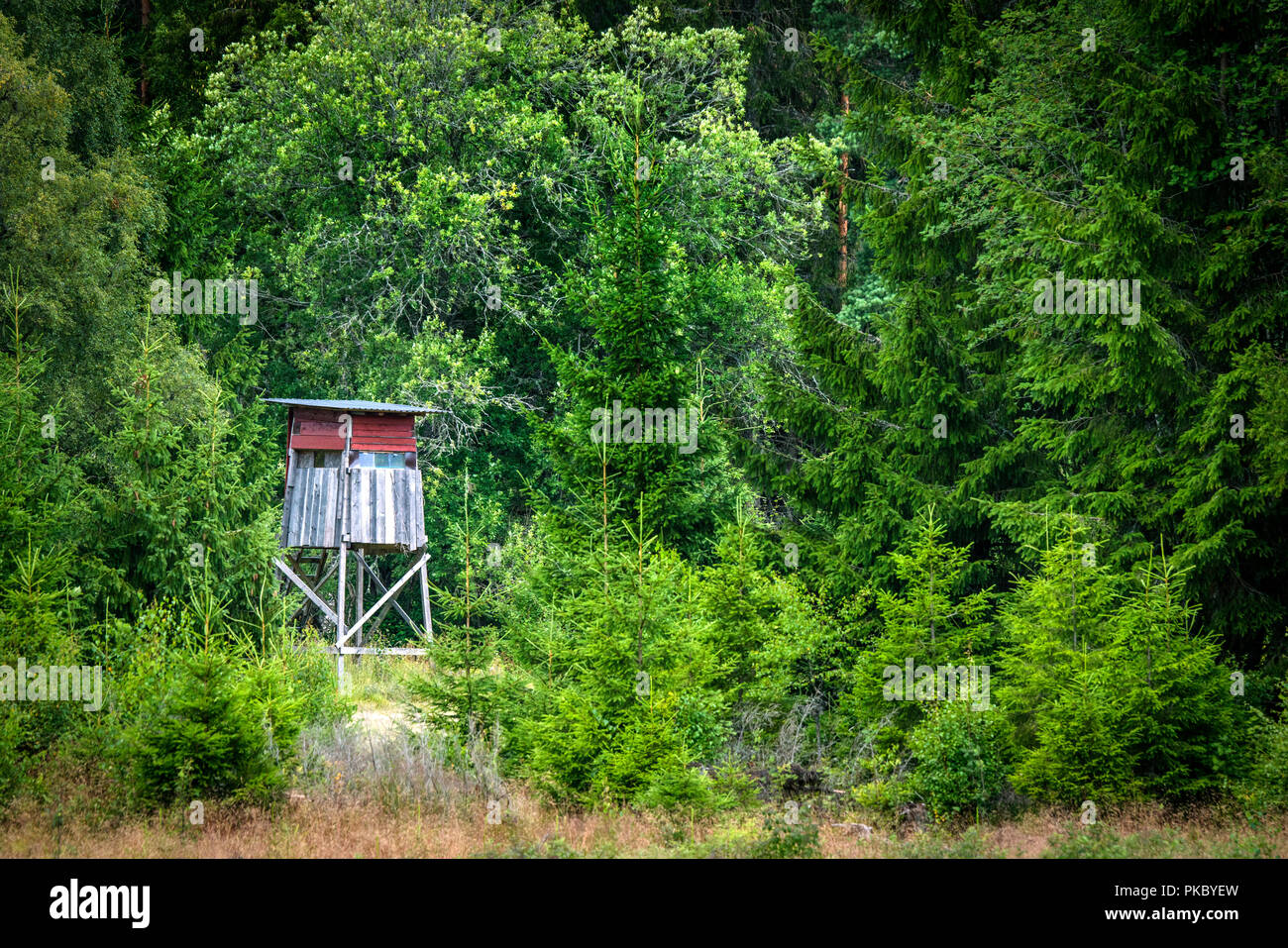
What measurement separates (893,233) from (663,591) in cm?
863

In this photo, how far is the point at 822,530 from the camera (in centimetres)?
1888

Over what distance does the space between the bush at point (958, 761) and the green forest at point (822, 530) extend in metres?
0.04

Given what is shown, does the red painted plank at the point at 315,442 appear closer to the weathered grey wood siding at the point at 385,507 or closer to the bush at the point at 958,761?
the weathered grey wood siding at the point at 385,507

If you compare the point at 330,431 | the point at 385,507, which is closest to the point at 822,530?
the point at 385,507

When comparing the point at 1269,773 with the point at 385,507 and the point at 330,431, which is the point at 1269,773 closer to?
the point at 385,507

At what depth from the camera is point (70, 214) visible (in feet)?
75.5

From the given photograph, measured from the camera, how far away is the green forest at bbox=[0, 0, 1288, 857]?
39.4ft

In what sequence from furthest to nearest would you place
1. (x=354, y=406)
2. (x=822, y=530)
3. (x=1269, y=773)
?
(x=354, y=406)
(x=822, y=530)
(x=1269, y=773)

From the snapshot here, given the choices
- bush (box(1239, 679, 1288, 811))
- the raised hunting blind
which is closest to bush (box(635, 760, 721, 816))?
bush (box(1239, 679, 1288, 811))

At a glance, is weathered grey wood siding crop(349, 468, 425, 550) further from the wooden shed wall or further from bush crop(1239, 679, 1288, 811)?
bush crop(1239, 679, 1288, 811)

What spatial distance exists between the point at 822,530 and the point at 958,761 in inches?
260

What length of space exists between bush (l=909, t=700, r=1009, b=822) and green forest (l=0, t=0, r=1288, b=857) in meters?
0.04
